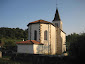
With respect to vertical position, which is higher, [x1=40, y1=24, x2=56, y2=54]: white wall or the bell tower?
the bell tower

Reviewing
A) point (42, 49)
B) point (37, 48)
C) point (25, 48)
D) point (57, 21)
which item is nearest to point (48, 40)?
point (42, 49)

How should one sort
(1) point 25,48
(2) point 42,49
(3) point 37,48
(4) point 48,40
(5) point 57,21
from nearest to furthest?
1. (1) point 25,48
2. (3) point 37,48
3. (2) point 42,49
4. (4) point 48,40
5. (5) point 57,21

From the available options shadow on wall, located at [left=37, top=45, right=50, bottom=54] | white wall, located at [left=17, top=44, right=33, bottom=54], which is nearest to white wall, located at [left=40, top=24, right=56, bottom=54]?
shadow on wall, located at [left=37, top=45, right=50, bottom=54]

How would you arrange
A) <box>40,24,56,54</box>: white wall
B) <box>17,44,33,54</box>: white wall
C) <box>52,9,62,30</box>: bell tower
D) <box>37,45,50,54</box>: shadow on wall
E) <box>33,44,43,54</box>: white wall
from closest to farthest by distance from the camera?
<box>17,44,33,54</box>: white wall < <box>33,44,43,54</box>: white wall < <box>37,45,50,54</box>: shadow on wall < <box>40,24,56,54</box>: white wall < <box>52,9,62,30</box>: bell tower

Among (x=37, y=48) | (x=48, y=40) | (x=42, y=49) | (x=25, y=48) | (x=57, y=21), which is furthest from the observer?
(x=57, y=21)

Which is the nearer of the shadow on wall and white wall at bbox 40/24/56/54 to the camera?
the shadow on wall

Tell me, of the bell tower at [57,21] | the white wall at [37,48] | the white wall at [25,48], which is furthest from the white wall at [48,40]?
the bell tower at [57,21]

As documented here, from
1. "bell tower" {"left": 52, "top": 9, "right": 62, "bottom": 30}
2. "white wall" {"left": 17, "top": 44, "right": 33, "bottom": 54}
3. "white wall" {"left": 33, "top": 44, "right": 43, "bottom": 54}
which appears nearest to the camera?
"white wall" {"left": 17, "top": 44, "right": 33, "bottom": 54}

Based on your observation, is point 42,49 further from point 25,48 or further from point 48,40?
point 25,48

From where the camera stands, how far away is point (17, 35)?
79.1 m

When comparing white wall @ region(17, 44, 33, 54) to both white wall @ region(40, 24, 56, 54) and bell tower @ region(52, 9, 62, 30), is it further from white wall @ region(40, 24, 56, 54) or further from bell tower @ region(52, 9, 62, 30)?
bell tower @ region(52, 9, 62, 30)

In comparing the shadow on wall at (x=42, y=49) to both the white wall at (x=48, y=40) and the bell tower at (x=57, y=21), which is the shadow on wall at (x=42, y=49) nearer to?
the white wall at (x=48, y=40)

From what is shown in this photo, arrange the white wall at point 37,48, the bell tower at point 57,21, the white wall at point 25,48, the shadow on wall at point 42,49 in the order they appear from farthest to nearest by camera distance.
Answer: the bell tower at point 57,21, the shadow on wall at point 42,49, the white wall at point 37,48, the white wall at point 25,48

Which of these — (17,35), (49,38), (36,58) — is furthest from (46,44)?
(17,35)
